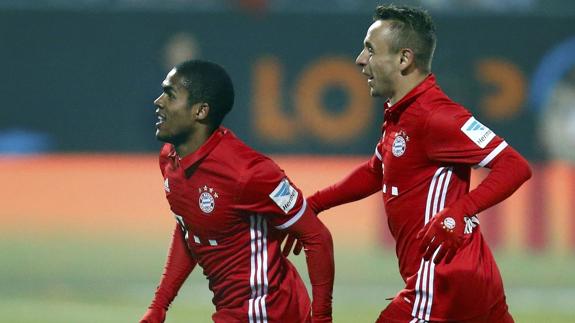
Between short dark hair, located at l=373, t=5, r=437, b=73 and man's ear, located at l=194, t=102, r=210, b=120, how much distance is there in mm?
819

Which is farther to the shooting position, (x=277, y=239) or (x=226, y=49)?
(x=226, y=49)

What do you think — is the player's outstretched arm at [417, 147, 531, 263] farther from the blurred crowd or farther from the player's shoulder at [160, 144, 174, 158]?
the blurred crowd

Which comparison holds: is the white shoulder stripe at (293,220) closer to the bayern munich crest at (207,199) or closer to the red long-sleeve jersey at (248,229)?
the red long-sleeve jersey at (248,229)

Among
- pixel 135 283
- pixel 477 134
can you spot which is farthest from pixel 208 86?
pixel 135 283

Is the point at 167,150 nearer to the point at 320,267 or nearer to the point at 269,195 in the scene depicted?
the point at 269,195

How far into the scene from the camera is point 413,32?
5.52 meters

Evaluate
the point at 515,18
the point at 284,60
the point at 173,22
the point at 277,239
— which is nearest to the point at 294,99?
the point at 284,60

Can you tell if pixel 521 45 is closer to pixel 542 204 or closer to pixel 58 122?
pixel 542 204

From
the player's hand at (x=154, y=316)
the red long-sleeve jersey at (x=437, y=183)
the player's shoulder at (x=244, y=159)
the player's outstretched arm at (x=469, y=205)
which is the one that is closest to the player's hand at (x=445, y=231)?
the player's outstretched arm at (x=469, y=205)

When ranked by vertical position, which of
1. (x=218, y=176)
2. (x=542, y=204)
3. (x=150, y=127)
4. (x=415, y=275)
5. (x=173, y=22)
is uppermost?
(x=173, y=22)

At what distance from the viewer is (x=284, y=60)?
1355cm

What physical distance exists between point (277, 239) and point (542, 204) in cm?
784

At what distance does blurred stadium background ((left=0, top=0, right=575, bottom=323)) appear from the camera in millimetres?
12922

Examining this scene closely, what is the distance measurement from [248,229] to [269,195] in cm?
22
